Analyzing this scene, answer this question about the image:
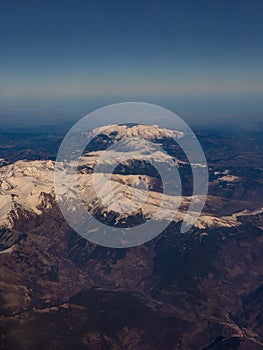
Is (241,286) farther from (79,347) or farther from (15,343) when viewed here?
(15,343)

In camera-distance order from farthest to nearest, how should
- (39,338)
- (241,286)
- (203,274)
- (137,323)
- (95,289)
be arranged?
(203,274) → (241,286) → (95,289) → (137,323) → (39,338)

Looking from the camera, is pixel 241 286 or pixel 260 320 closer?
pixel 260 320

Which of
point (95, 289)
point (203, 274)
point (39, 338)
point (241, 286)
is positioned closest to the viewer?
point (39, 338)

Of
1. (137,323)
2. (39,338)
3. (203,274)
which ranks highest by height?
(39,338)

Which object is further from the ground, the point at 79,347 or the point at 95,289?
the point at 79,347

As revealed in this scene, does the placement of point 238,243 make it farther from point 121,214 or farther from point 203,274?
point 121,214

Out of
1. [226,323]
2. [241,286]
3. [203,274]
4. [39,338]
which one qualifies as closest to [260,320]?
[226,323]
